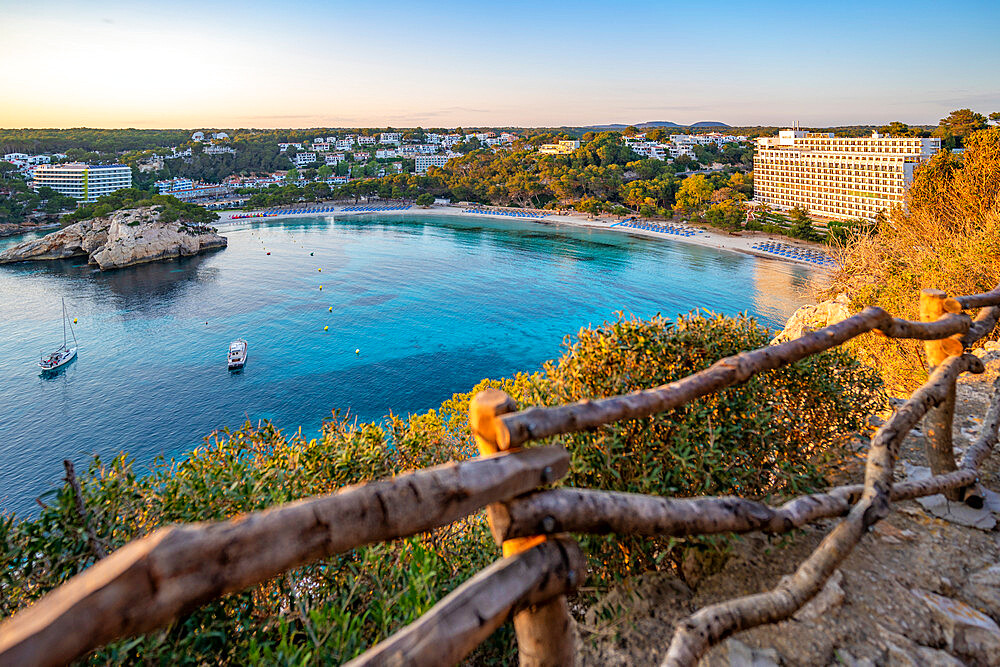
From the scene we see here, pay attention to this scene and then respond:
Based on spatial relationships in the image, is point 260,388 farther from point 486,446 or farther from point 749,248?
point 749,248

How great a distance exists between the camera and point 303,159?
399 ft

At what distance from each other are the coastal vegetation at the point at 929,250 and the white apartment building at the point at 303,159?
12097 cm

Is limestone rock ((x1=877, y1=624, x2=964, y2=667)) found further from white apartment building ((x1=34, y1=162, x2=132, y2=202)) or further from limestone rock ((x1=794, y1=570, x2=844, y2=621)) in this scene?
white apartment building ((x1=34, y1=162, x2=132, y2=202))

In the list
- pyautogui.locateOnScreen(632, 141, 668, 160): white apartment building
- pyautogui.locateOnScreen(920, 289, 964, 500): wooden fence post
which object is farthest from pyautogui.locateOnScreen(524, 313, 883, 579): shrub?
pyautogui.locateOnScreen(632, 141, 668, 160): white apartment building

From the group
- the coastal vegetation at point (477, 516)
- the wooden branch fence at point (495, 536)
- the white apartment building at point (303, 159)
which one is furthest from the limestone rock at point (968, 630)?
the white apartment building at point (303, 159)

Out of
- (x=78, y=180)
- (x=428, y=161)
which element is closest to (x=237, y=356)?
(x=78, y=180)

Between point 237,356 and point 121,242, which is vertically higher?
point 121,242

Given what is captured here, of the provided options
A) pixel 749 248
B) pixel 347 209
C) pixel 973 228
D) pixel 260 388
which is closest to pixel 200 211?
pixel 347 209

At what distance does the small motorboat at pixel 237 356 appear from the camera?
27078mm

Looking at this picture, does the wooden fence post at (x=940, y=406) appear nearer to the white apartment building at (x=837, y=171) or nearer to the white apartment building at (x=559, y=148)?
the white apartment building at (x=837, y=171)

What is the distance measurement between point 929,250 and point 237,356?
26.9 metres

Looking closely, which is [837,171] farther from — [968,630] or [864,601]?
[968,630]

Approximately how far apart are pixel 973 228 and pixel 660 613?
12190 mm

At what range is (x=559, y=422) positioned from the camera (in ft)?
6.95
